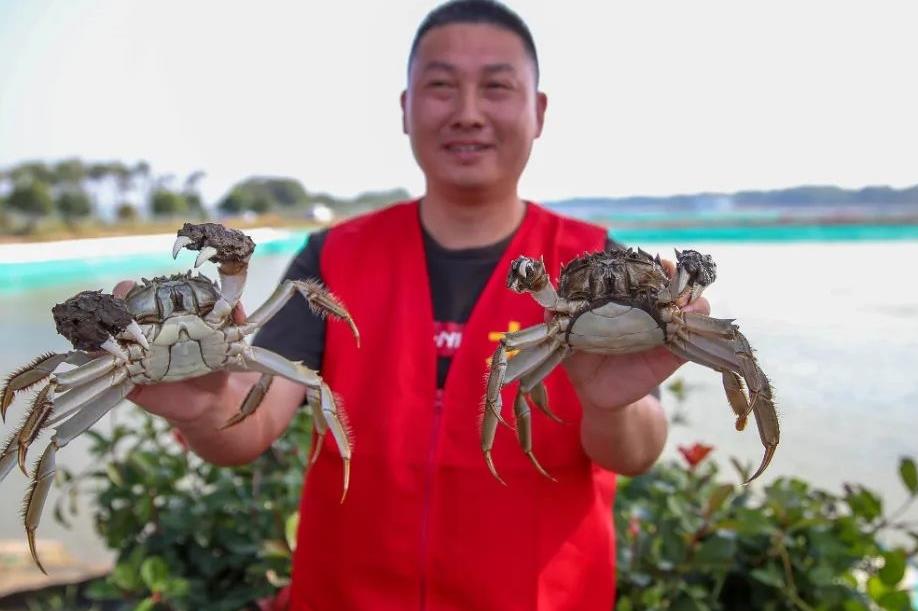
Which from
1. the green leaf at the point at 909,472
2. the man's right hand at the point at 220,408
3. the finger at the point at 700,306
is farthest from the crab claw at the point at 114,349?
the green leaf at the point at 909,472

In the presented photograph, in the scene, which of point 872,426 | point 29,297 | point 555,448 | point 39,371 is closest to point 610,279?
point 555,448

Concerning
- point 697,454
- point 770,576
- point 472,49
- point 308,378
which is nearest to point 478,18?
point 472,49

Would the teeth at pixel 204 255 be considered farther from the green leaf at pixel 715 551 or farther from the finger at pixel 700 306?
the green leaf at pixel 715 551

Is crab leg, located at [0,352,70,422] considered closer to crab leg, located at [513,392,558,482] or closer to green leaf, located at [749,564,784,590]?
crab leg, located at [513,392,558,482]

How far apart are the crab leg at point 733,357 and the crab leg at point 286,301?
761 mm

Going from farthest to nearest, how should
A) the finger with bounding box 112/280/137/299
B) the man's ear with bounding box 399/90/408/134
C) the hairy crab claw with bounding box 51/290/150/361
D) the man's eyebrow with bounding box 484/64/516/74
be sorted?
the man's ear with bounding box 399/90/408/134
the man's eyebrow with bounding box 484/64/516/74
the finger with bounding box 112/280/137/299
the hairy crab claw with bounding box 51/290/150/361

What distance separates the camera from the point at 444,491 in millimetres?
1865

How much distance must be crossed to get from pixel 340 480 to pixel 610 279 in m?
1.04

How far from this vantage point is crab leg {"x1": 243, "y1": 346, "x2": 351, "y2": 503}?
151cm

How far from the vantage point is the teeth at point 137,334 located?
1.33 meters

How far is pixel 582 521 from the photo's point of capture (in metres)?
1.92

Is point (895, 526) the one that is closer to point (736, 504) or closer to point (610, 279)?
point (736, 504)

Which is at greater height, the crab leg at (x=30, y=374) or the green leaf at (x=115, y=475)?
the crab leg at (x=30, y=374)

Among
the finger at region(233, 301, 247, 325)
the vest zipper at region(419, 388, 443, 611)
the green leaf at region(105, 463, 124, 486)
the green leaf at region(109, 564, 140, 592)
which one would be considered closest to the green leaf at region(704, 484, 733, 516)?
the vest zipper at region(419, 388, 443, 611)
